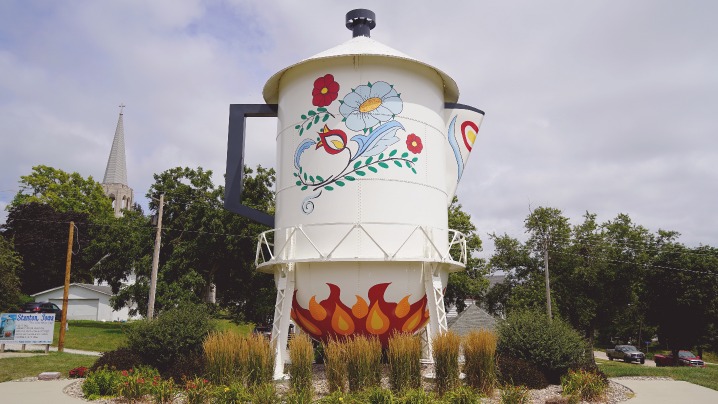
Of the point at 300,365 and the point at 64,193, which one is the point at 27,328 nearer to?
the point at 300,365

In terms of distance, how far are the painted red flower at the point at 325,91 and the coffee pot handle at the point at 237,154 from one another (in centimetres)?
208

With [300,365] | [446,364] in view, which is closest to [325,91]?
[300,365]

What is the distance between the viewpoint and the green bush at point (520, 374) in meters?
11.1

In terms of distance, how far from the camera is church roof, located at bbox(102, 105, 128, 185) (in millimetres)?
80562

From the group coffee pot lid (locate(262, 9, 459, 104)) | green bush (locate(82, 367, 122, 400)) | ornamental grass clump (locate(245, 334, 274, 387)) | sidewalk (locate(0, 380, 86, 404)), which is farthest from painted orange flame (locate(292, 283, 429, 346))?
coffee pot lid (locate(262, 9, 459, 104))

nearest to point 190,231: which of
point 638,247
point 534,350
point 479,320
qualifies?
point 479,320

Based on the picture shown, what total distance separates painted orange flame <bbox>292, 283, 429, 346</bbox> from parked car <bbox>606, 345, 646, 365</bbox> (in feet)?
98.9

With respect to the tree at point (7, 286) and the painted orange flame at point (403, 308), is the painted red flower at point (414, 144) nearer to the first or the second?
the painted orange flame at point (403, 308)

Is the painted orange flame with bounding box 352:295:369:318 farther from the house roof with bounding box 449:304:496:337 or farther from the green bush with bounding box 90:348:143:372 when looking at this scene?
the house roof with bounding box 449:304:496:337

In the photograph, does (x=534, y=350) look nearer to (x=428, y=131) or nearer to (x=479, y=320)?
(x=428, y=131)

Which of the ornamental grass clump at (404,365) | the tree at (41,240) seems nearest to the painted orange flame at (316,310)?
the ornamental grass clump at (404,365)

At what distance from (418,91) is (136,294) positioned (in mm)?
21786

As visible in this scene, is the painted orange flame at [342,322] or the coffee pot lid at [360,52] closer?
the painted orange flame at [342,322]

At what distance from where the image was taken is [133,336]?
42.5ft
